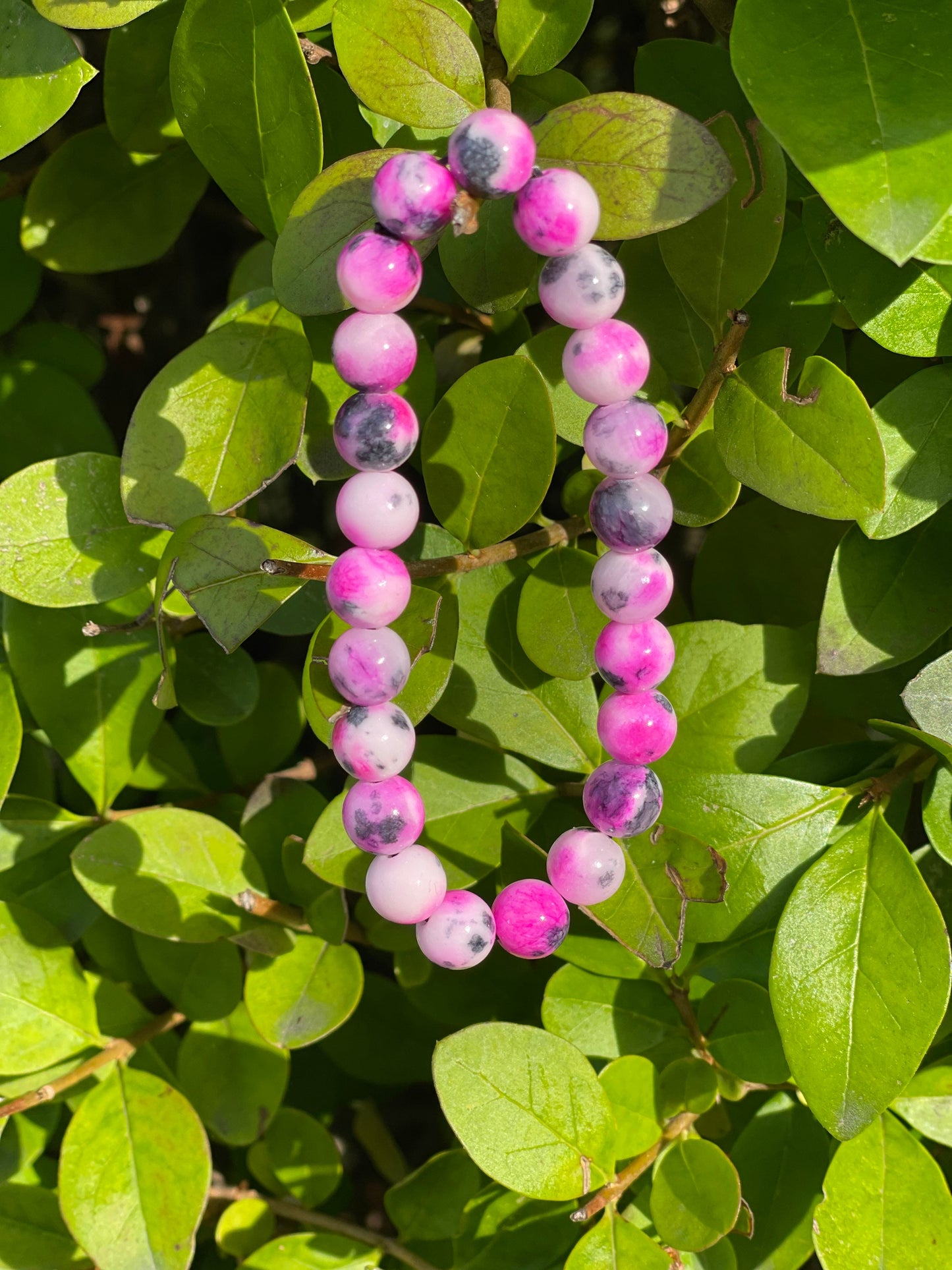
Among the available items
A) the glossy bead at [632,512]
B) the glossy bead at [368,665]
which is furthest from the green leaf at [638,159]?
the glossy bead at [368,665]

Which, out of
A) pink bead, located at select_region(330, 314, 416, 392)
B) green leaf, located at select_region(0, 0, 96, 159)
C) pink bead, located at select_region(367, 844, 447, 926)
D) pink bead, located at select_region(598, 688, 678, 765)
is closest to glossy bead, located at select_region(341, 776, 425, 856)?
pink bead, located at select_region(367, 844, 447, 926)

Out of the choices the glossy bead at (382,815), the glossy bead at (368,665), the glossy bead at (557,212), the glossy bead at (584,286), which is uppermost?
the glossy bead at (557,212)

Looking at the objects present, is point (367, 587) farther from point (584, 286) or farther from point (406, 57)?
point (406, 57)

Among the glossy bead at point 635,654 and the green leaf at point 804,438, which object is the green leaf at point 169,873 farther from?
the green leaf at point 804,438

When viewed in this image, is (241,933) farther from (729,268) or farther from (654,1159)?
(729,268)

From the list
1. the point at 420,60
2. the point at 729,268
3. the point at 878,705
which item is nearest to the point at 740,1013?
the point at 878,705

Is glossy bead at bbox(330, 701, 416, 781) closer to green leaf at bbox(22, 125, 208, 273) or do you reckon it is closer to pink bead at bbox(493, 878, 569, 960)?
pink bead at bbox(493, 878, 569, 960)
